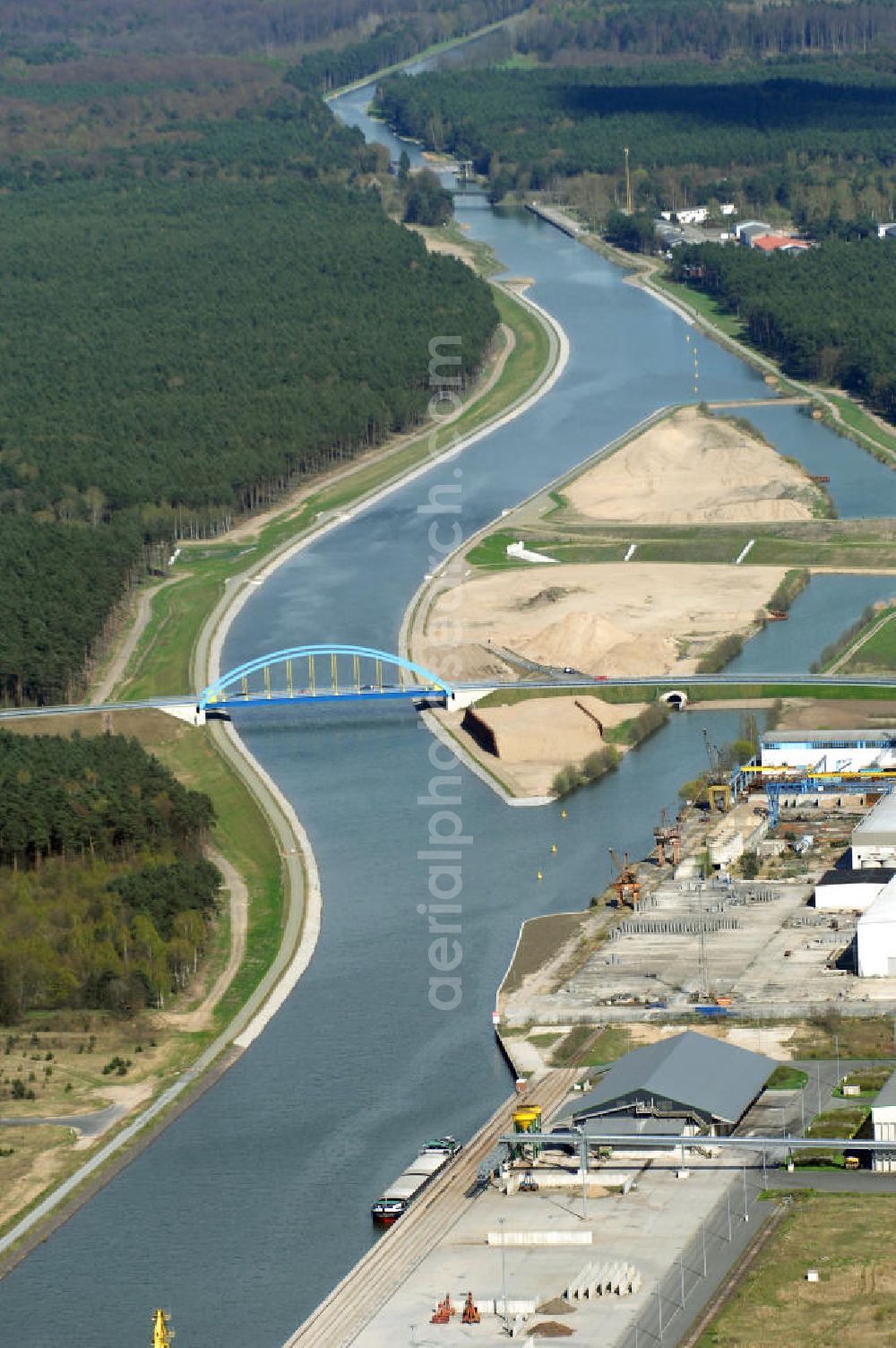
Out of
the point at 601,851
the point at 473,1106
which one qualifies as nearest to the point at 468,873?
the point at 601,851

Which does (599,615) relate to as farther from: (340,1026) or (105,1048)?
(105,1048)

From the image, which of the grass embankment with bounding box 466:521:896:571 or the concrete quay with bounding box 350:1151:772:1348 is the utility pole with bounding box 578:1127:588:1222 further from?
the grass embankment with bounding box 466:521:896:571

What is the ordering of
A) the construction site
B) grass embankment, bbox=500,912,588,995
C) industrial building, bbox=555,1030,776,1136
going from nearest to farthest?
industrial building, bbox=555,1030,776,1136, the construction site, grass embankment, bbox=500,912,588,995

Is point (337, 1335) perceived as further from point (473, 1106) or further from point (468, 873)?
point (468, 873)

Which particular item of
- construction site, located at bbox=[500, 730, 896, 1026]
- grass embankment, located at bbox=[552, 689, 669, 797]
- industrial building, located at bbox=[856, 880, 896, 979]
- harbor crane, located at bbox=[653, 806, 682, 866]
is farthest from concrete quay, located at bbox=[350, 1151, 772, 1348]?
grass embankment, located at bbox=[552, 689, 669, 797]

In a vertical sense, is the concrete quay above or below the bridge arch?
above

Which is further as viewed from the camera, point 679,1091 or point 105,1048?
point 105,1048

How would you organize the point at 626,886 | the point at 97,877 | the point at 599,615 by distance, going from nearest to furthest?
the point at 97,877 → the point at 626,886 → the point at 599,615

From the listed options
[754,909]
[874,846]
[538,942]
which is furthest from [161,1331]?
[874,846]
